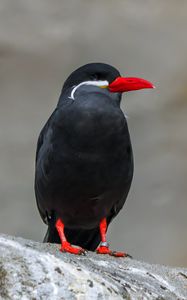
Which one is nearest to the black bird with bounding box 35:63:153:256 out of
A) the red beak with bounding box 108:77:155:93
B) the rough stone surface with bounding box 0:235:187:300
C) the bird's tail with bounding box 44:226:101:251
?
the red beak with bounding box 108:77:155:93

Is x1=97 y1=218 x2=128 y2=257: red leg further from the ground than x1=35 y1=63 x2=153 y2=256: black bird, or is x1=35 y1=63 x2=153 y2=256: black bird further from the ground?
x1=35 y1=63 x2=153 y2=256: black bird

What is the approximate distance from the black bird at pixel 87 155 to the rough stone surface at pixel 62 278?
0.73m

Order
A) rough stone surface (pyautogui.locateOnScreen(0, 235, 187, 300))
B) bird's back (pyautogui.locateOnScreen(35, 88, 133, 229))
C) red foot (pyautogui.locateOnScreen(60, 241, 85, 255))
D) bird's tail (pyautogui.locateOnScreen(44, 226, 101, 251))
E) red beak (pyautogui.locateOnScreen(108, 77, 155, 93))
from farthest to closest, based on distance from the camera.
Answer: bird's tail (pyautogui.locateOnScreen(44, 226, 101, 251)) < red beak (pyautogui.locateOnScreen(108, 77, 155, 93)) < bird's back (pyautogui.locateOnScreen(35, 88, 133, 229)) < red foot (pyautogui.locateOnScreen(60, 241, 85, 255)) < rough stone surface (pyautogui.locateOnScreen(0, 235, 187, 300))

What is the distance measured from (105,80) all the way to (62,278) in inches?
87.5

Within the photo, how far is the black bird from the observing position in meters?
6.13

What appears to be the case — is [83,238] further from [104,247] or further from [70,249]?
[70,249]

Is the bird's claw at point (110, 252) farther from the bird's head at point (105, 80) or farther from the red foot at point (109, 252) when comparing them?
the bird's head at point (105, 80)

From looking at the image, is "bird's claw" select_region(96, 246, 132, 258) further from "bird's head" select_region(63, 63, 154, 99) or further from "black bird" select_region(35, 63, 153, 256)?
"bird's head" select_region(63, 63, 154, 99)

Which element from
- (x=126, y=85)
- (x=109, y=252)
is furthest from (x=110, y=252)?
(x=126, y=85)

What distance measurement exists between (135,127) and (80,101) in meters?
4.10

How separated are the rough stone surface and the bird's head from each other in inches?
62.2

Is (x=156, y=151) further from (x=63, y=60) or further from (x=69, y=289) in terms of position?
(x=69, y=289)

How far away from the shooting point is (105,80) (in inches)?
252

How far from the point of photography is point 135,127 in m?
10.3
